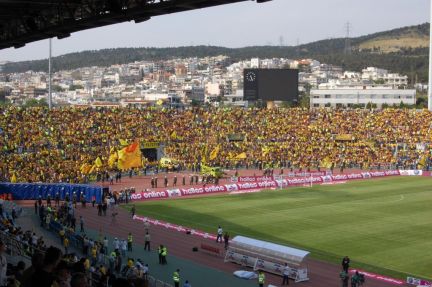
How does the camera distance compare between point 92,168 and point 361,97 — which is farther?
point 361,97

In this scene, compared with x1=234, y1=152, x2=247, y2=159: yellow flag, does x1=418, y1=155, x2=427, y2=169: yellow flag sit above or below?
below

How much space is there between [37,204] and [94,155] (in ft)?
63.1

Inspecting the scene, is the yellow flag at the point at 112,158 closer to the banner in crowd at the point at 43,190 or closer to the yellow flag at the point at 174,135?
the banner in crowd at the point at 43,190

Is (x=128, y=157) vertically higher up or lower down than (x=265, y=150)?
higher up

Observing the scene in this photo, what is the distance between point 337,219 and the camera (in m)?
40.2

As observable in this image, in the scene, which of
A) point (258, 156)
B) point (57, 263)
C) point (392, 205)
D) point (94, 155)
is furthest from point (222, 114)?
point (57, 263)

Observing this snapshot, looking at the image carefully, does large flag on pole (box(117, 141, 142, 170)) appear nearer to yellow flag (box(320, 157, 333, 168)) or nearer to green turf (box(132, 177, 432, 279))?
green turf (box(132, 177, 432, 279))

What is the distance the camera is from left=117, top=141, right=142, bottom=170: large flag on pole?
2115 inches

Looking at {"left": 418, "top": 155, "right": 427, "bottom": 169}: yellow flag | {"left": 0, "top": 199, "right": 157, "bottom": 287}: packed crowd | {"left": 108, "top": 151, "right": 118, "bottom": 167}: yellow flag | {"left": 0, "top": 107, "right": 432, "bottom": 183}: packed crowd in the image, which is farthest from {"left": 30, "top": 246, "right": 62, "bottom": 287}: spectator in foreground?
{"left": 418, "top": 155, "right": 427, "bottom": 169}: yellow flag

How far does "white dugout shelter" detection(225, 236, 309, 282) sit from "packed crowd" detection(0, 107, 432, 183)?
25092 millimetres

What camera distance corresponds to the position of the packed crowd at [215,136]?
57344 millimetres

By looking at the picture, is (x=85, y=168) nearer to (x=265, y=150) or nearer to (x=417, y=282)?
(x=265, y=150)

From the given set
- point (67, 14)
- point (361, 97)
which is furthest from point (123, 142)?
point (361, 97)

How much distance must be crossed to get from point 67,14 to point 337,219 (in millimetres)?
25998
